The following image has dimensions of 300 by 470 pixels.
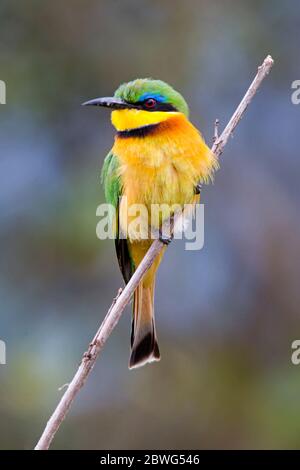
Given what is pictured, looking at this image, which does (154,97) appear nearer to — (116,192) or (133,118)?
(133,118)

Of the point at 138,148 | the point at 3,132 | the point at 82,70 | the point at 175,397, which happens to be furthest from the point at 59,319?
the point at 138,148

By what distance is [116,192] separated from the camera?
3.25 metres

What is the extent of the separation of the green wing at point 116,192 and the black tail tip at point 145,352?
0.27 metres

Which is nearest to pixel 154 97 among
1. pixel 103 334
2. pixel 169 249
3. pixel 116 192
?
pixel 116 192

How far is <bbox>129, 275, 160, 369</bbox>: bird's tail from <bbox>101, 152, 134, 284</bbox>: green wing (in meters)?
0.09

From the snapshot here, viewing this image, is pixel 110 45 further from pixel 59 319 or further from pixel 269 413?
pixel 269 413

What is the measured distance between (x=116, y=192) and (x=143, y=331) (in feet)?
1.69

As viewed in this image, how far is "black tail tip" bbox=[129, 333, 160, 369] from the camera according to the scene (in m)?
3.13

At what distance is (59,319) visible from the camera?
5152mm

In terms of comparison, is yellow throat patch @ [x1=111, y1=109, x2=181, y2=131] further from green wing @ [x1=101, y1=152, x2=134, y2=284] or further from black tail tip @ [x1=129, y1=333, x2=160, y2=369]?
black tail tip @ [x1=129, y1=333, x2=160, y2=369]

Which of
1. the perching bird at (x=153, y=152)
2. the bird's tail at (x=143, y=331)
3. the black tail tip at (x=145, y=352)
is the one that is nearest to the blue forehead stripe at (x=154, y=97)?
the perching bird at (x=153, y=152)

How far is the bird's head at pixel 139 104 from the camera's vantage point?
3.11m

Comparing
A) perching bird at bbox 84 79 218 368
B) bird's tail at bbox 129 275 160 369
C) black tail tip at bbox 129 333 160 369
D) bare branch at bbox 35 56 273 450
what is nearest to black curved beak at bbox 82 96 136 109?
perching bird at bbox 84 79 218 368

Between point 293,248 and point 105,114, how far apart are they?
135 centimetres
